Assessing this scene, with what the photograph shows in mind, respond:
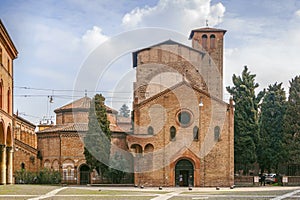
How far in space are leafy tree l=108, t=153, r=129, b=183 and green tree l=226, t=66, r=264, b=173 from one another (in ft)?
33.3

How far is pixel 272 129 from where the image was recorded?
147 ft

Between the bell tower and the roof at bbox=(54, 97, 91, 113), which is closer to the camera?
the roof at bbox=(54, 97, 91, 113)

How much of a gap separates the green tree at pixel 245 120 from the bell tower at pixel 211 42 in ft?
33.5

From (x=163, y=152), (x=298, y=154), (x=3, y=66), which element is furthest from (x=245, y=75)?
(x=3, y=66)

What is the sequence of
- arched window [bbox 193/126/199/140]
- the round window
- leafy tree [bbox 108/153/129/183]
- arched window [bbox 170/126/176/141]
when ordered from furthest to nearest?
leafy tree [bbox 108/153/129/183] < the round window < arched window [bbox 193/126/199/140] < arched window [bbox 170/126/176/141]

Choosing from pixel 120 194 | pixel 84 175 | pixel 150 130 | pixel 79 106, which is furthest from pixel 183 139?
pixel 79 106

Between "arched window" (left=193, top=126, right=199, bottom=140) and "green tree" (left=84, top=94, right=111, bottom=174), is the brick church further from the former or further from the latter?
"green tree" (left=84, top=94, right=111, bottom=174)

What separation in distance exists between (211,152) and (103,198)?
17617 millimetres

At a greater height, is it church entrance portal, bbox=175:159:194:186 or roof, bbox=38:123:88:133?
roof, bbox=38:123:88:133

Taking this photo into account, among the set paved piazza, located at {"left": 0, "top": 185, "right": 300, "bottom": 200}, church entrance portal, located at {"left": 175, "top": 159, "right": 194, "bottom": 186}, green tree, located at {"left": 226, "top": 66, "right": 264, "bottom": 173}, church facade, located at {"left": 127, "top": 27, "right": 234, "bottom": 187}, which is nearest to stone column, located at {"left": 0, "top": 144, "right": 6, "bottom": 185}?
paved piazza, located at {"left": 0, "top": 185, "right": 300, "bottom": 200}

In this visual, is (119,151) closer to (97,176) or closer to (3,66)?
(97,176)

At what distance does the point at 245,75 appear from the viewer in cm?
4544

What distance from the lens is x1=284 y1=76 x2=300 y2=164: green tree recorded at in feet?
141

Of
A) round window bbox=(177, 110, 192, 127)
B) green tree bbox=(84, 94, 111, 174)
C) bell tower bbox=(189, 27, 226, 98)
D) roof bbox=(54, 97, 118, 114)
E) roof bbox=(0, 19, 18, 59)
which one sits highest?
bell tower bbox=(189, 27, 226, 98)
